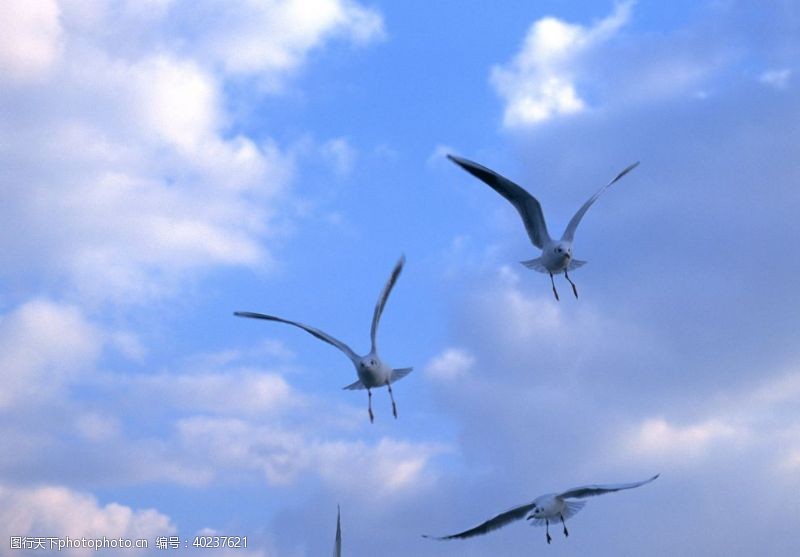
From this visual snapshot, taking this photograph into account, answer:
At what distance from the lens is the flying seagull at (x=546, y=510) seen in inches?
1496

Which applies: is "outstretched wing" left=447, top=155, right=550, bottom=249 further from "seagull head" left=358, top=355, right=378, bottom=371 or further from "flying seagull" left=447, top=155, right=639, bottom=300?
"seagull head" left=358, top=355, right=378, bottom=371

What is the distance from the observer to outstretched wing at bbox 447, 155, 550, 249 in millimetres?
36969

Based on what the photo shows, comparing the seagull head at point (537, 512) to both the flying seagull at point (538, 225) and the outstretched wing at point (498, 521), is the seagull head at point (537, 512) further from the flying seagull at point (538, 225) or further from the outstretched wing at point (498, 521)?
the flying seagull at point (538, 225)

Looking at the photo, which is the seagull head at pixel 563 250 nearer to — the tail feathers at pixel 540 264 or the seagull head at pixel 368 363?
the tail feathers at pixel 540 264

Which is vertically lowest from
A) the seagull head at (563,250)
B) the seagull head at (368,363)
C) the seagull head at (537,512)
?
the seagull head at (537,512)

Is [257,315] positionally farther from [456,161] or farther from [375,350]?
[456,161]

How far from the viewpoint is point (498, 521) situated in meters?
39.7

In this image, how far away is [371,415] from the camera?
1496 inches

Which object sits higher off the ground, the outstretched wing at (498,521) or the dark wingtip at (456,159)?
the dark wingtip at (456,159)

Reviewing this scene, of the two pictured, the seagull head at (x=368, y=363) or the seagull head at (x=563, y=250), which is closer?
the seagull head at (x=368, y=363)

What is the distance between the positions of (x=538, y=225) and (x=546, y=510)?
8806mm

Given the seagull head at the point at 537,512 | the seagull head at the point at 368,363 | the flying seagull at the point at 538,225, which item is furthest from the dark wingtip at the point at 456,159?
the seagull head at the point at 537,512

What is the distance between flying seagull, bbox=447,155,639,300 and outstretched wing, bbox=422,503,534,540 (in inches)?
270

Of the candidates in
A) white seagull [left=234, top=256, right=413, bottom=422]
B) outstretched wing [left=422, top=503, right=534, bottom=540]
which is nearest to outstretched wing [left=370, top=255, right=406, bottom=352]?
white seagull [left=234, top=256, right=413, bottom=422]
